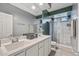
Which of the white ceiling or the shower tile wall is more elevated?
the white ceiling

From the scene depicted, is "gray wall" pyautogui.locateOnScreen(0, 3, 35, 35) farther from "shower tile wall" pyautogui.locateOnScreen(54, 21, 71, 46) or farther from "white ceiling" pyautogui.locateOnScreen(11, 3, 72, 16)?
"shower tile wall" pyautogui.locateOnScreen(54, 21, 71, 46)

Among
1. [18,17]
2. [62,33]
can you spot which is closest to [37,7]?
[18,17]

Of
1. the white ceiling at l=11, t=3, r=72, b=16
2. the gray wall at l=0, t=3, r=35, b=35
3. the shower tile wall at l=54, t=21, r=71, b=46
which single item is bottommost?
the shower tile wall at l=54, t=21, r=71, b=46

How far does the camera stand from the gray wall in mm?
1160

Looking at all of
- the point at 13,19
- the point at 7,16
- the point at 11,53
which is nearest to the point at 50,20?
the point at 13,19

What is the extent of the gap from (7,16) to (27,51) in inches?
30.2

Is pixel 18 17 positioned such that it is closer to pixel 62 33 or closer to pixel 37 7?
pixel 37 7

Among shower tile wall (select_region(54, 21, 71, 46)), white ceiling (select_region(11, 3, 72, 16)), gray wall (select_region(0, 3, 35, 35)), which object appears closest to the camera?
gray wall (select_region(0, 3, 35, 35))

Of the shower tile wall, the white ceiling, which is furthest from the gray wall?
the shower tile wall

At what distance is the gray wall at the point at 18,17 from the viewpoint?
116cm

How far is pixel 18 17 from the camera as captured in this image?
1.39 meters

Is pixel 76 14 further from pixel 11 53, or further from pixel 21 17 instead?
pixel 11 53

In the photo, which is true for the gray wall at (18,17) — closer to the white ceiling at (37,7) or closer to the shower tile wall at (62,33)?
the white ceiling at (37,7)

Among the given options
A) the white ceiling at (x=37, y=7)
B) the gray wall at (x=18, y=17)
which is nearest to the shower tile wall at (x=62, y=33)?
the white ceiling at (x=37, y=7)
